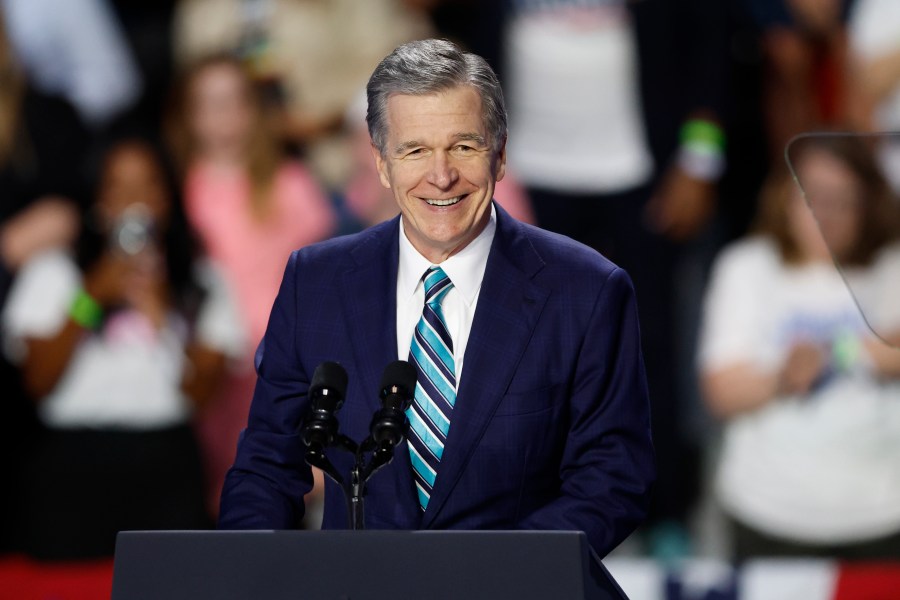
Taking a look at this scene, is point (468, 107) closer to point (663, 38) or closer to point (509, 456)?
point (509, 456)

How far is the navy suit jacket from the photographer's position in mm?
1835

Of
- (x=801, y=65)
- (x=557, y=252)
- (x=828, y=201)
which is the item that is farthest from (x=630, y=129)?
(x=557, y=252)

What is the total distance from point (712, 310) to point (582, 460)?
9.16 feet

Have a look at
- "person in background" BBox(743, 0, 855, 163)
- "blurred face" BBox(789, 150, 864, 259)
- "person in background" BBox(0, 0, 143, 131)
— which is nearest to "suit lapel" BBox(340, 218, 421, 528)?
"blurred face" BBox(789, 150, 864, 259)

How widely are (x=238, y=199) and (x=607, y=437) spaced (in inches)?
127

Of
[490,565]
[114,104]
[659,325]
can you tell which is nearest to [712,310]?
[659,325]

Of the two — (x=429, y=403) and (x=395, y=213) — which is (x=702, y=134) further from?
(x=429, y=403)

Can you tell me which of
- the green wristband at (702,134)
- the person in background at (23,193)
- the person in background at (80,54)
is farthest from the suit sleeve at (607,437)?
the person in background at (80,54)

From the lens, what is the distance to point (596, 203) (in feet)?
15.3

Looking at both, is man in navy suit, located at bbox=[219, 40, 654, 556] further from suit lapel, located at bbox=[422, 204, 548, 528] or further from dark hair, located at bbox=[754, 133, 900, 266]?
dark hair, located at bbox=[754, 133, 900, 266]

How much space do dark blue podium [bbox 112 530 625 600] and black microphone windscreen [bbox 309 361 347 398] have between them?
0.19 metres

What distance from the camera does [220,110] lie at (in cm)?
494

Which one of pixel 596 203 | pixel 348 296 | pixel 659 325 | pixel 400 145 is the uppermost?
pixel 400 145

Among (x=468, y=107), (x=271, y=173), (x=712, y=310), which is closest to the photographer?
(x=468, y=107)
